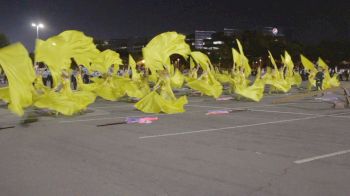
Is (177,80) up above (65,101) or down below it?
above

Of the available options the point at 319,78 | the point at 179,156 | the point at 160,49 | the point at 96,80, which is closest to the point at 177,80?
the point at 96,80

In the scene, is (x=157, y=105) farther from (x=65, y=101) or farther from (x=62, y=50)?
(x=62, y=50)

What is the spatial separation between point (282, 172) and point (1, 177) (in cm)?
398

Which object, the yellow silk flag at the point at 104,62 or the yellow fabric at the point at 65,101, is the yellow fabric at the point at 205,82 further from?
the yellow fabric at the point at 65,101

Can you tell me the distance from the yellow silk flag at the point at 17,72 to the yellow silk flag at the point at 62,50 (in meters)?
3.16

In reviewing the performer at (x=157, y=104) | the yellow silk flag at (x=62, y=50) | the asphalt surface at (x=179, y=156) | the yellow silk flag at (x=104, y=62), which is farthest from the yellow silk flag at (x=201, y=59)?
the asphalt surface at (x=179, y=156)

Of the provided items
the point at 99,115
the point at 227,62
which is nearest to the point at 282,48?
the point at 227,62

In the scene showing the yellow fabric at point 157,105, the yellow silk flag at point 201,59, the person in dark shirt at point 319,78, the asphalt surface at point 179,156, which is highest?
the yellow silk flag at point 201,59

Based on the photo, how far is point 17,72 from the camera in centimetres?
999

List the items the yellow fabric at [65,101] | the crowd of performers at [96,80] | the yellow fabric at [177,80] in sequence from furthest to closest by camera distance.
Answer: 1. the yellow fabric at [177,80]
2. the yellow fabric at [65,101]
3. the crowd of performers at [96,80]

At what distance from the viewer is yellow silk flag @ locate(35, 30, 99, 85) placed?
1329 centimetres

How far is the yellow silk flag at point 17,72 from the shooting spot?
977 centimetres

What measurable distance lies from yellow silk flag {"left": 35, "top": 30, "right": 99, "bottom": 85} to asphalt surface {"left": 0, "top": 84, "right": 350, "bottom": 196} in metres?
1.71

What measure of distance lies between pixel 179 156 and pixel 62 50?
7.39 meters
